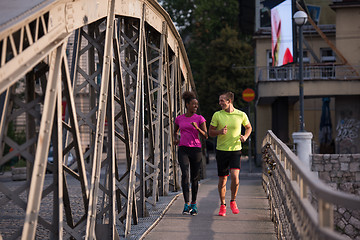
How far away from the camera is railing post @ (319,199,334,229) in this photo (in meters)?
3.60

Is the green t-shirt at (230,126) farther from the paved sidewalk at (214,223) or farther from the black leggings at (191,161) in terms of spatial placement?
the paved sidewalk at (214,223)

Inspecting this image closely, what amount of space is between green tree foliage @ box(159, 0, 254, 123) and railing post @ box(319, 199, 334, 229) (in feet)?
132

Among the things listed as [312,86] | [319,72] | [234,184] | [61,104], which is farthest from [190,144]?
[319,72]

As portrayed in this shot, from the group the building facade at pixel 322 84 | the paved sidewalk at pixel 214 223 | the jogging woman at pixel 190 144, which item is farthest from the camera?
the building facade at pixel 322 84

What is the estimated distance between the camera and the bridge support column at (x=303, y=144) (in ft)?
65.7

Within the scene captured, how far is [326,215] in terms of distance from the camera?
143 inches

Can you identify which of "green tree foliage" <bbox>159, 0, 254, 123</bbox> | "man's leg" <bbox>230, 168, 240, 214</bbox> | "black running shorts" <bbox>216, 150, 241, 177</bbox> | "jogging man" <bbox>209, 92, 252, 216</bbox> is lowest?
"man's leg" <bbox>230, 168, 240, 214</bbox>

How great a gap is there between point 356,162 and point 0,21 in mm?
17399

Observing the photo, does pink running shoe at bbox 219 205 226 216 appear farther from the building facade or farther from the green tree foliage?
the green tree foliage

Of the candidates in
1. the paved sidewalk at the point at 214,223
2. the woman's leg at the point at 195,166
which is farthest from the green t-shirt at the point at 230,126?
the paved sidewalk at the point at 214,223

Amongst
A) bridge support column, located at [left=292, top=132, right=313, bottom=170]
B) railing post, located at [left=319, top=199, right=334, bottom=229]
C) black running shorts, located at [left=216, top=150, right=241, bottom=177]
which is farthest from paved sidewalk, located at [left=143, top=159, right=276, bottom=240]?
bridge support column, located at [left=292, top=132, right=313, bottom=170]

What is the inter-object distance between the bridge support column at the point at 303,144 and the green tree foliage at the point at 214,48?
23.7 meters

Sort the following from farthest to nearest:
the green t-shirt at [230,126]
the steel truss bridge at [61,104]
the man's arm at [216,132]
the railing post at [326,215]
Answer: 1. the green t-shirt at [230,126]
2. the man's arm at [216,132]
3. the steel truss bridge at [61,104]
4. the railing post at [326,215]

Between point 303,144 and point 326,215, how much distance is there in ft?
55.4
